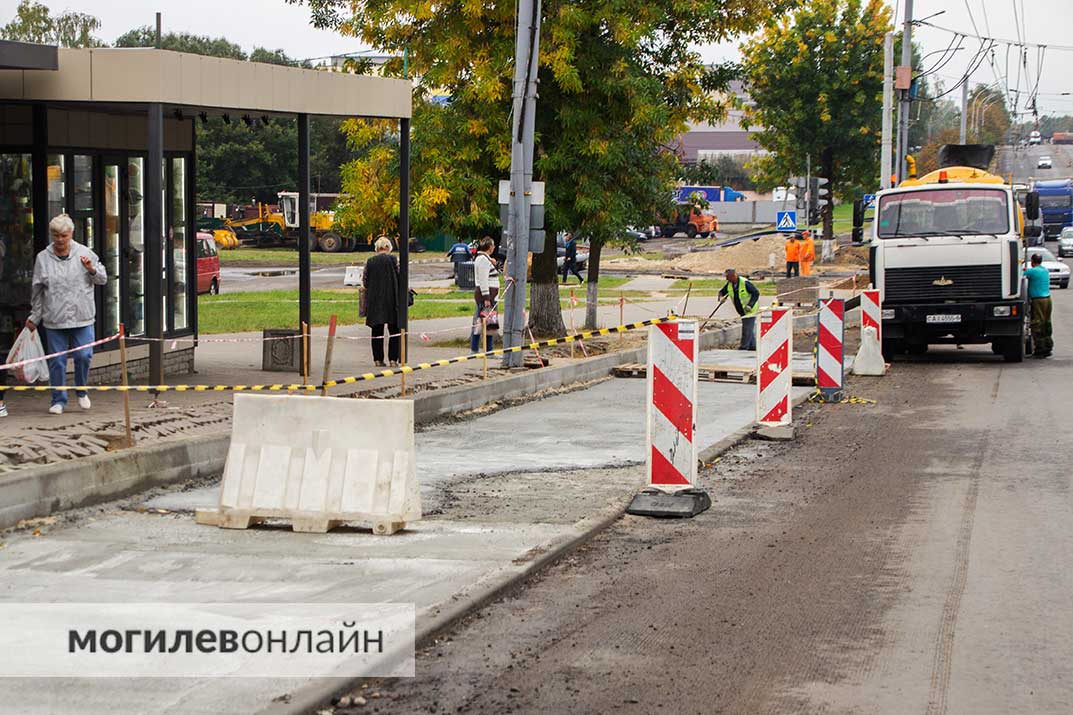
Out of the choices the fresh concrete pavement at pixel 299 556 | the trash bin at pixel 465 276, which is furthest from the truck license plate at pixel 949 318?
the trash bin at pixel 465 276

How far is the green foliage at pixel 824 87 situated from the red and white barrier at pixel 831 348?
1543 inches

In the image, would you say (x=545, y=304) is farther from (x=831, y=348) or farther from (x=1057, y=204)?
(x=1057, y=204)

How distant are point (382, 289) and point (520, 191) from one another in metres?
2.24

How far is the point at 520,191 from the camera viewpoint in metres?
19.5

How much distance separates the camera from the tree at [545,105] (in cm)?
2231

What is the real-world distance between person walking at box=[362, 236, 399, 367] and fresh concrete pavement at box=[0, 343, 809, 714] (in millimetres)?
6206

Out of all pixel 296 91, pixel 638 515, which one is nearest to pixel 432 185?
pixel 296 91

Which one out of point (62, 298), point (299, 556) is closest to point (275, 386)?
point (62, 298)

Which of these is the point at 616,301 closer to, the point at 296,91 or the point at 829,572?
the point at 296,91

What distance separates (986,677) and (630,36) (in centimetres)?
1657

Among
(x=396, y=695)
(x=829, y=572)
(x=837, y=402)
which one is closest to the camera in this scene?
(x=396, y=695)

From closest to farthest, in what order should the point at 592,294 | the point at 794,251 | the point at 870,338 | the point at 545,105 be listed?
the point at 870,338 → the point at 545,105 → the point at 592,294 → the point at 794,251

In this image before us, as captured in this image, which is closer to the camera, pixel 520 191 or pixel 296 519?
pixel 296 519

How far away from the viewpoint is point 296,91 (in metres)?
16.7
